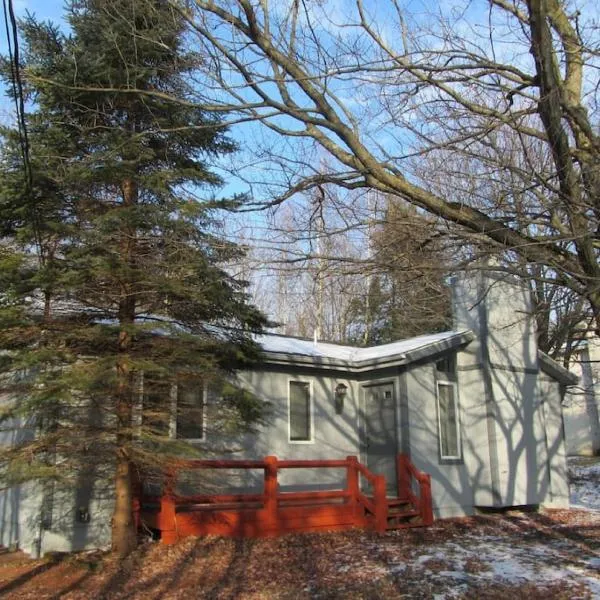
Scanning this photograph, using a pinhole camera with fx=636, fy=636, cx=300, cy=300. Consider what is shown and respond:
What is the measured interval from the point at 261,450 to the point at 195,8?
734 centimetres

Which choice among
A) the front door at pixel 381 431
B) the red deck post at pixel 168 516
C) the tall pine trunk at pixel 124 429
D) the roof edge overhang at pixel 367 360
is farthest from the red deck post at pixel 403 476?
the tall pine trunk at pixel 124 429

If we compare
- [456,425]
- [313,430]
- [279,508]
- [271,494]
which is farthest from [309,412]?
[456,425]

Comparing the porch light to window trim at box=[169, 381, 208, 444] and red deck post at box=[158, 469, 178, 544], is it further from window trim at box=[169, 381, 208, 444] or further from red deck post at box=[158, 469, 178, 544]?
red deck post at box=[158, 469, 178, 544]

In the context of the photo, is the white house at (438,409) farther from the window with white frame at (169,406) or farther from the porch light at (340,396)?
the window with white frame at (169,406)

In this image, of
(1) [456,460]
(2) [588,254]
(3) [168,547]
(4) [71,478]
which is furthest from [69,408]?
(1) [456,460]

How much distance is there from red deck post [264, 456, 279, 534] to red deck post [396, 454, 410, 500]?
269cm

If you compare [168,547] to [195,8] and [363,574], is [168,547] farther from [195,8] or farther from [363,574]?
[195,8]

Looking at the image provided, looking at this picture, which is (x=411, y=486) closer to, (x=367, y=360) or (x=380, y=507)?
(x=380, y=507)

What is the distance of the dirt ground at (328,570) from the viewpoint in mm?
6637

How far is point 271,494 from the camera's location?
9.37 metres

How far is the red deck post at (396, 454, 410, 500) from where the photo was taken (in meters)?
11.0

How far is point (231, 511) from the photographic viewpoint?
9.10 meters

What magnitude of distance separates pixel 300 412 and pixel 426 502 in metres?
2.76

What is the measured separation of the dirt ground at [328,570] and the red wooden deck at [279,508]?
27 centimetres
